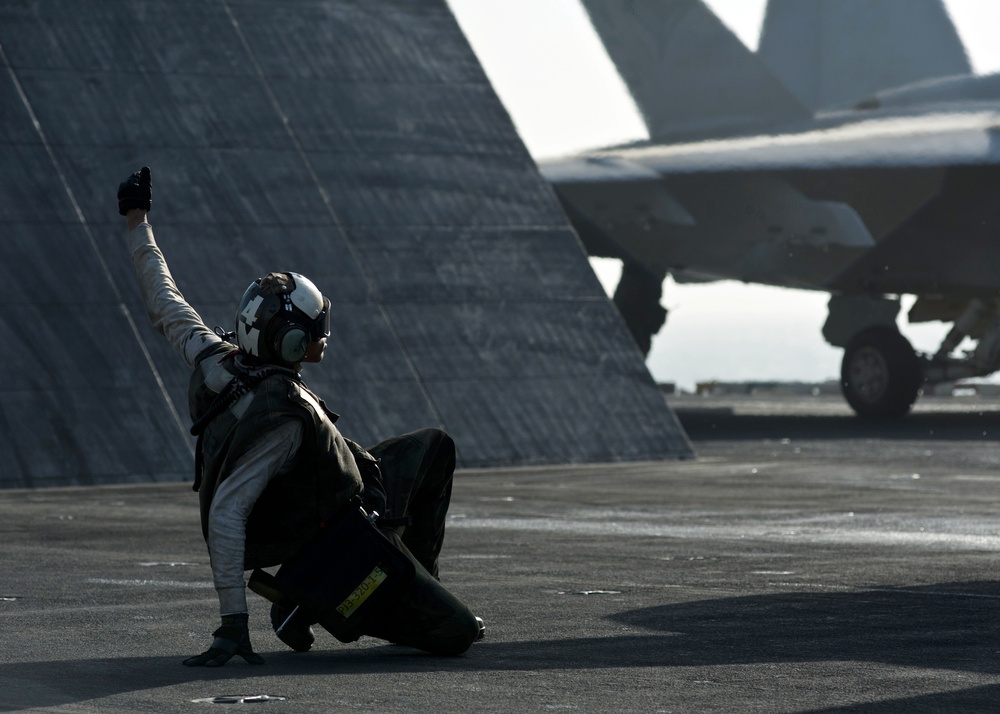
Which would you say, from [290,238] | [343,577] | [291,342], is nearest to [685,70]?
[290,238]

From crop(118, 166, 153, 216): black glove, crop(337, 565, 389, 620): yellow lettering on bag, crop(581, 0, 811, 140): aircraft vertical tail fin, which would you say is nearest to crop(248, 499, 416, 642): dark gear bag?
crop(337, 565, 389, 620): yellow lettering on bag

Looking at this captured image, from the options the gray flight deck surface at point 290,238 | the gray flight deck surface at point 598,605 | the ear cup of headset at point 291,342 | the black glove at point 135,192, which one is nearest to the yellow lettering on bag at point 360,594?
the gray flight deck surface at point 598,605

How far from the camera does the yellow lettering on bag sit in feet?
21.9

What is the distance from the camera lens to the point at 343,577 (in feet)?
22.0

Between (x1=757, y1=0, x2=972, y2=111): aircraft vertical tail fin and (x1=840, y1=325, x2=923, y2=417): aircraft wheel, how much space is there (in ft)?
43.3

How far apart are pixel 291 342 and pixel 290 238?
13.0 m

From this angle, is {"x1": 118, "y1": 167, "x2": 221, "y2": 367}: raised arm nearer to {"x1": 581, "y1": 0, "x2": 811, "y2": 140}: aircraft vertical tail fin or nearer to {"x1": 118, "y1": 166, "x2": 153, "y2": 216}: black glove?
{"x1": 118, "y1": 166, "x2": 153, "y2": 216}: black glove

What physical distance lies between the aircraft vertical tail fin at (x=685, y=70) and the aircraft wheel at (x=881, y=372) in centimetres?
851

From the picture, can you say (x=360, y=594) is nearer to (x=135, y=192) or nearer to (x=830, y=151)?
(x=135, y=192)

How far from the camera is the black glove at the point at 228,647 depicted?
21.0 feet

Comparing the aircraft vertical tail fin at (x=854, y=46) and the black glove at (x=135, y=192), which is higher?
the black glove at (x=135, y=192)

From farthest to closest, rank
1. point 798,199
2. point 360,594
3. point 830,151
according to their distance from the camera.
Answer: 1. point 798,199
2. point 830,151
3. point 360,594

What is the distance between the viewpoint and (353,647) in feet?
23.8

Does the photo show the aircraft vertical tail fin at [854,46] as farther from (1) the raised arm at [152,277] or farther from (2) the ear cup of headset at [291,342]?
(2) the ear cup of headset at [291,342]
